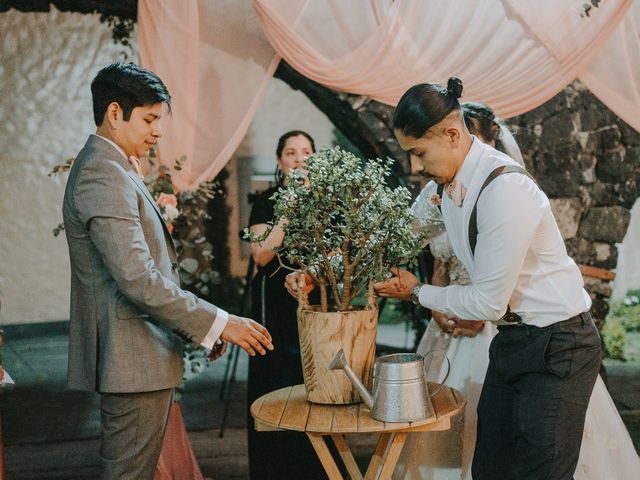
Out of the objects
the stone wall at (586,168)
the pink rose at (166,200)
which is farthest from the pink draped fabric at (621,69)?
the pink rose at (166,200)

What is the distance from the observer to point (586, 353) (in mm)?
2059

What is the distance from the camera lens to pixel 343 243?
2.14 meters

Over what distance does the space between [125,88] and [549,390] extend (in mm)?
1471

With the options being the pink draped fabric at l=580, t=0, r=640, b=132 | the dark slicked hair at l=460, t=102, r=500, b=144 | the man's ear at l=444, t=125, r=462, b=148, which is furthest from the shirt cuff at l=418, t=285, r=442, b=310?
the pink draped fabric at l=580, t=0, r=640, b=132

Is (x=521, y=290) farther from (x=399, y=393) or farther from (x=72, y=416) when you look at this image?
(x=72, y=416)

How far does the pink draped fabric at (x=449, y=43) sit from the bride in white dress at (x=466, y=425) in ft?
2.99

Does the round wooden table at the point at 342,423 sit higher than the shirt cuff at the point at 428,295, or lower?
lower

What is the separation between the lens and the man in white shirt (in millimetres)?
1968

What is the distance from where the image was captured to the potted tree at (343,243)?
2.08 metres

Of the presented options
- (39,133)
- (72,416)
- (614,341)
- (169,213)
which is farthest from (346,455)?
(614,341)

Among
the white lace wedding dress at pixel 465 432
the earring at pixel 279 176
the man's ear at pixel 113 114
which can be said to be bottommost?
the white lace wedding dress at pixel 465 432

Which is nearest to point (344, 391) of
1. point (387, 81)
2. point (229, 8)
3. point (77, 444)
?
point (387, 81)

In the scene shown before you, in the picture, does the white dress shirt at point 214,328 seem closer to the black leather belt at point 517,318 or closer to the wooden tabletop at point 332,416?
the wooden tabletop at point 332,416

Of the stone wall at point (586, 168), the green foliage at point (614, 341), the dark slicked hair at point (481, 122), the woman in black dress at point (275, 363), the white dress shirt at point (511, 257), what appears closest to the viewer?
the white dress shirt at point (511, 257)
